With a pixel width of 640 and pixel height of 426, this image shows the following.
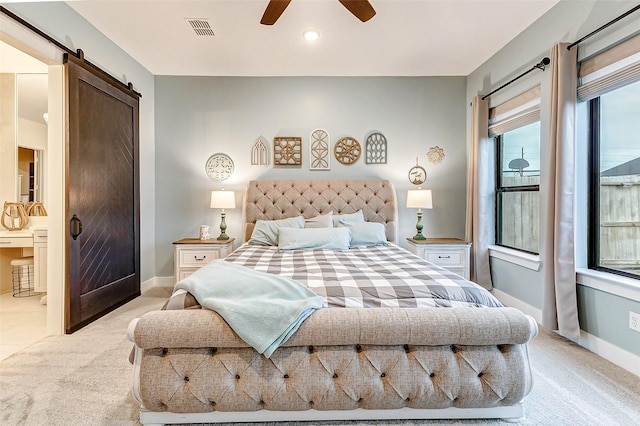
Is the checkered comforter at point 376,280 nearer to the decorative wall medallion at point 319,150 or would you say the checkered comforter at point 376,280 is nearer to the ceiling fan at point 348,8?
the decorative wall medallion at point 319,150

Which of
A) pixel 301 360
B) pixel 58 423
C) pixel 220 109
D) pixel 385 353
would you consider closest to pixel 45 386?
pixel 58 423

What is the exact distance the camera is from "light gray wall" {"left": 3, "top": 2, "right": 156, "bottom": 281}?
267 centimetres

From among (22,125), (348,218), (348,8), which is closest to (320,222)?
(348,218)

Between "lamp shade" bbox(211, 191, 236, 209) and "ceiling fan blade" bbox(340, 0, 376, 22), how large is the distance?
2.47 m

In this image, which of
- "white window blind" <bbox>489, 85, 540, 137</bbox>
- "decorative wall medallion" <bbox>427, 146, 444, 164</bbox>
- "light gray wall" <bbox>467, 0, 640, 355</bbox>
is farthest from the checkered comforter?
"decorative wall medallion" <bbox>427, 146, 444, 164</bbox>

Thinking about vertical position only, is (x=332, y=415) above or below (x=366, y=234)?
below

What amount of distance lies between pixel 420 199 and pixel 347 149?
116 centimetres

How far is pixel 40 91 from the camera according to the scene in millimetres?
4613

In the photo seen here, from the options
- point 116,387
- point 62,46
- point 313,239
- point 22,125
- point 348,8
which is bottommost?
point 116,387

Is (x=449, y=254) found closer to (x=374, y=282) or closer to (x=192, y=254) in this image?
(x=374, y=282)

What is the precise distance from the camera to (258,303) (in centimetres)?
166

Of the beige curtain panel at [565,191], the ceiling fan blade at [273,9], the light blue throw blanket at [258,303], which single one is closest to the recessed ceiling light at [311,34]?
the ceiling fan blade at [273,9]

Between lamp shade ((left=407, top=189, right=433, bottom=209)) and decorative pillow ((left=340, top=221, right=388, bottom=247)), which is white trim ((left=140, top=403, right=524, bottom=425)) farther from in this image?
lamp shade ((left=407, top=189, right=433, bottom=209))

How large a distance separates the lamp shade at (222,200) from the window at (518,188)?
10.7 ft
